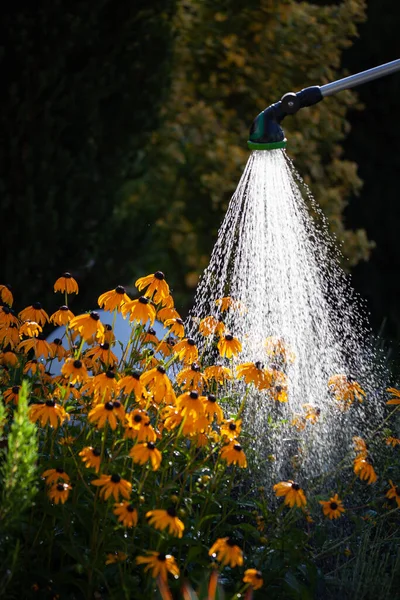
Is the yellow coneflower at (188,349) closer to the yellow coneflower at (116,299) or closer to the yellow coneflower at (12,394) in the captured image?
the yellow coneflower at (116,299)

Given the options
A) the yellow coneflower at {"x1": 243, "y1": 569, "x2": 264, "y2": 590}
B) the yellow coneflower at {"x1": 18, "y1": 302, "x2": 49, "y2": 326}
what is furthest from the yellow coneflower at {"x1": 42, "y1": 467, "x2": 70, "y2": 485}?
the yellow coneflower at {"x1": 18, "y1": 302, "x2": 49, "y2": 326}

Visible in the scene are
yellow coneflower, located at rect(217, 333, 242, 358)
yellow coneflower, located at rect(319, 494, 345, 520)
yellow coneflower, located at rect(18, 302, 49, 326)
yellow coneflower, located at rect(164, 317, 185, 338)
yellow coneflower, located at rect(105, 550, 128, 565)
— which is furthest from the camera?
yellow coneflower, located at rect(18, 302, 49, 326)

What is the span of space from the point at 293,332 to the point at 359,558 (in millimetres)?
1498

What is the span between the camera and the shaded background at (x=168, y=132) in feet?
17.0

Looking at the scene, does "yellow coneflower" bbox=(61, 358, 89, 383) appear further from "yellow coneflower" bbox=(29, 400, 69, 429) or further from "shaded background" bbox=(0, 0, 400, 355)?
"shaded background" bbox=(0, 0, 400, 355)

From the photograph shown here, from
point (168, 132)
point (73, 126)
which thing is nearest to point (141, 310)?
point (73, 126)

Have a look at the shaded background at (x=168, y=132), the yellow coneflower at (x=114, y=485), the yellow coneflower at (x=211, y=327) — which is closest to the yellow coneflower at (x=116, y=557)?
the yellow coneflower at (x=114, y=485)

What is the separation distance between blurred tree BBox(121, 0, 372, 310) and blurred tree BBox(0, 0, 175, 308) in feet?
2.81

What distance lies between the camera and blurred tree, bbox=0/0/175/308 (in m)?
5.15

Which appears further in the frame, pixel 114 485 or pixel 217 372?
pixel 217 372

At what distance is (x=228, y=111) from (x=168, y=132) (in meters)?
0.49

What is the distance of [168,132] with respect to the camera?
6660 millimetres

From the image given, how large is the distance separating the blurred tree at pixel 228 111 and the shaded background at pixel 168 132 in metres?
0.01

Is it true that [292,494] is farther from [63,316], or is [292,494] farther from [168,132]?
[168,132]
